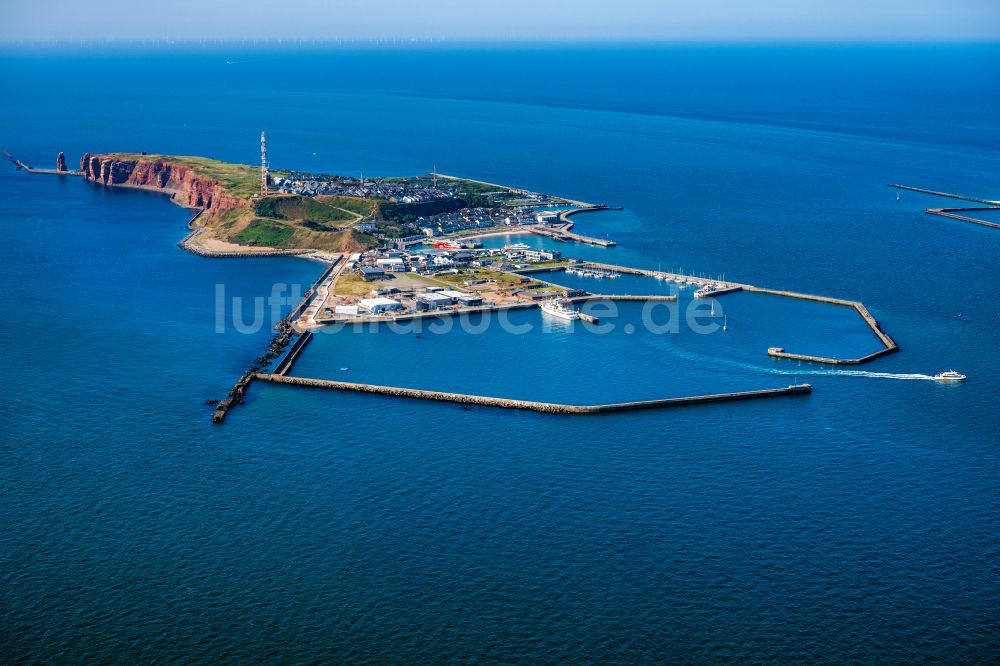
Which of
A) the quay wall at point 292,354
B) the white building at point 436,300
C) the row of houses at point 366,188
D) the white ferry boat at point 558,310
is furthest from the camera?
the row of houses at point 366,188

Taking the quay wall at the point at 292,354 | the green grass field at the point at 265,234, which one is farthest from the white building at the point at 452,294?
the green grass field at the point at 265,234

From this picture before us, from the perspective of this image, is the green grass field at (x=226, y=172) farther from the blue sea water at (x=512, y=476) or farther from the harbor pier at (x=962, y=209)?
the harbor pier at (x=962, y=209)

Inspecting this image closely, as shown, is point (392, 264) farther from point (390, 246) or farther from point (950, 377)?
point (950, 377)

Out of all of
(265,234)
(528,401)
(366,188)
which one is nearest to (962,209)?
(366,188)

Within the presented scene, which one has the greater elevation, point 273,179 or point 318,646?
point 273,179

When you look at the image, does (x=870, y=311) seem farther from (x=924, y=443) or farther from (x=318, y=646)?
(x=318, y=646)

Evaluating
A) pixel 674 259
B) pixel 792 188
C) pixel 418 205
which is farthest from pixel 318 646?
pixel 792 188
